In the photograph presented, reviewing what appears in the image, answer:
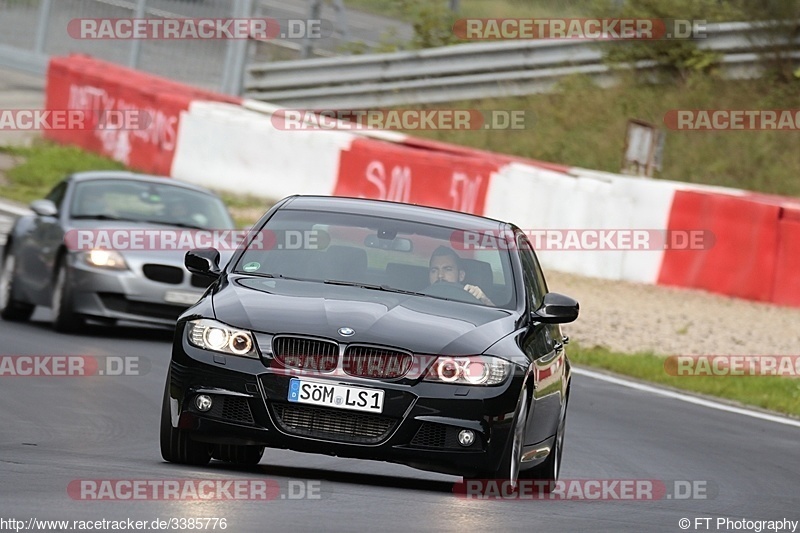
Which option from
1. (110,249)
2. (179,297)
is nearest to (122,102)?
(110,249)

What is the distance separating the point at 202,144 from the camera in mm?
27672

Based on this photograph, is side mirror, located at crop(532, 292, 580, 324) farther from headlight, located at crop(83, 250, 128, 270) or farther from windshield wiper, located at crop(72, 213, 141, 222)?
windshield wiper, located at crop(72, 213, 141, 222)

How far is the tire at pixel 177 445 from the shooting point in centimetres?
854

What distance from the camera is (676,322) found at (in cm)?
1895

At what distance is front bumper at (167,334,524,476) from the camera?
8148mm

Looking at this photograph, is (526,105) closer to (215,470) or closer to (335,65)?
(335,65)

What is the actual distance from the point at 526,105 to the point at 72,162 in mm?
7237

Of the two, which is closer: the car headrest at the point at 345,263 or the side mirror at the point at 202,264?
the car headrest at the point at 345,263

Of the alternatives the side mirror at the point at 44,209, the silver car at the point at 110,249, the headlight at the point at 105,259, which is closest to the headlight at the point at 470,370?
the silver car at the point at 110,249

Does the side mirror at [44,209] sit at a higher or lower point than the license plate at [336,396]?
lower

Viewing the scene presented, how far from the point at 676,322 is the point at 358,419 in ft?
36.8

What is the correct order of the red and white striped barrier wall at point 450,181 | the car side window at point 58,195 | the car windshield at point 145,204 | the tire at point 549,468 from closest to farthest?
1. the tire at point 549,468
2. the car windshield at point 145,204
3. the car side window at point 58,195
4. the red and white striped barrier wall at point 450,181

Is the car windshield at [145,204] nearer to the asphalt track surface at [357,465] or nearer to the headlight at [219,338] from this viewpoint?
the asphalt track surface at [357,465]

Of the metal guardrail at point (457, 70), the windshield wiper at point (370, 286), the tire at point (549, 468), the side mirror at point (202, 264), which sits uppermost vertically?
the metal guardrail at point (457, 70)
